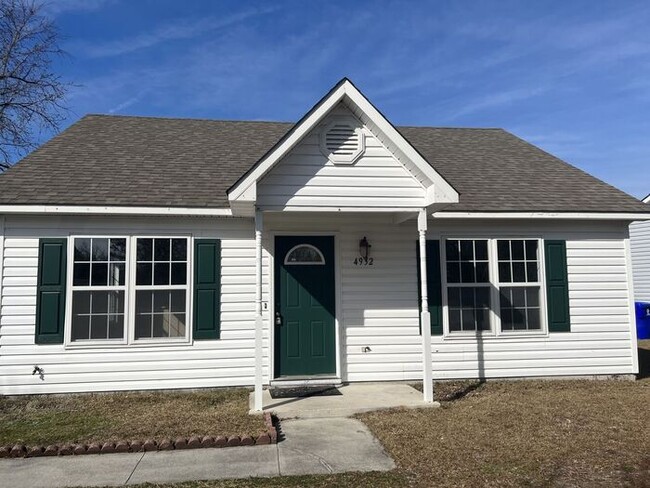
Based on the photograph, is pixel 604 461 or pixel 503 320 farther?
pixel 503 320

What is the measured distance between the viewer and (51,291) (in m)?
7.95

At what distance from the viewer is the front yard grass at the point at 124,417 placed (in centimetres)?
598

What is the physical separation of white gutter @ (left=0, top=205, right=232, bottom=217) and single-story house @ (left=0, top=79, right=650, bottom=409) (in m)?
0.03

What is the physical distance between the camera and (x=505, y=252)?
9141 millimetres

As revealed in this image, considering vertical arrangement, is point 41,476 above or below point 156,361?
below

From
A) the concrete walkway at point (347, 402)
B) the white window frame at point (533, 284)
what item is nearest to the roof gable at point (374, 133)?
the white window frame at point (533, 284)

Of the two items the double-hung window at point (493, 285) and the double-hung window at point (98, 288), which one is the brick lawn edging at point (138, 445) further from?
the double-hung window at point (493, 285)

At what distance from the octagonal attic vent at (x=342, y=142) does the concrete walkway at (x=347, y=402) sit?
11.4 feet

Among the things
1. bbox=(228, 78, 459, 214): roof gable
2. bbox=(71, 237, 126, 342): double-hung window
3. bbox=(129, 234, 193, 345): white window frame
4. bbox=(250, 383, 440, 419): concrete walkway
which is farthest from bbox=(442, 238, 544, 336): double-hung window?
bbox=(71, 237, 126, 342): double-hung window

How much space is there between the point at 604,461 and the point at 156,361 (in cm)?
635

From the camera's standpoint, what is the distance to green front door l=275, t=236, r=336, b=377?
8.55 m

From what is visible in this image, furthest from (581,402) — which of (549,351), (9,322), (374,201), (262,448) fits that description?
(9,322)

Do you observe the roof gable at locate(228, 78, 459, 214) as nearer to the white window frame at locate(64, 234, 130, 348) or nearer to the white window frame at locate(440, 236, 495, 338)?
the white window frame at locate(440, 236, 495, 338)

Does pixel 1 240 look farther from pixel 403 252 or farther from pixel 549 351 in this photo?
pixel 549 351
